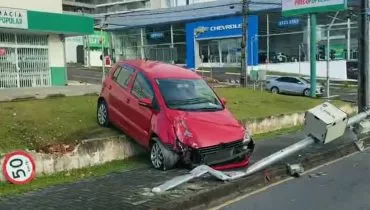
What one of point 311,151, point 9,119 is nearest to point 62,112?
point 9,119

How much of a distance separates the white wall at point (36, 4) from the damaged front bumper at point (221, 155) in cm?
1940

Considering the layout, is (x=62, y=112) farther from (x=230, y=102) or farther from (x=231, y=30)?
(x=231, y=30)

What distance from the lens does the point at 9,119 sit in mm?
11445

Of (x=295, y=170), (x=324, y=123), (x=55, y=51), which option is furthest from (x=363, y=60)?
(x=55, y=51)

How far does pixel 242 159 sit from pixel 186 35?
58.4 meters

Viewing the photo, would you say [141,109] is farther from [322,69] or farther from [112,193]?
[322,69]

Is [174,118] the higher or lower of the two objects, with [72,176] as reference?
higher

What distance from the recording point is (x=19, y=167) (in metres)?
9.16

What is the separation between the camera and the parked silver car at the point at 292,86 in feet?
121

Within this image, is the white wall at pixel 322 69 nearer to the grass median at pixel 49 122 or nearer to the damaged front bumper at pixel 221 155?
the grass median at pixel 49 122

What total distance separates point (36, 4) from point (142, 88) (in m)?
19.0

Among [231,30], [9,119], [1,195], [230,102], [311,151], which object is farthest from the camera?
[231,30]

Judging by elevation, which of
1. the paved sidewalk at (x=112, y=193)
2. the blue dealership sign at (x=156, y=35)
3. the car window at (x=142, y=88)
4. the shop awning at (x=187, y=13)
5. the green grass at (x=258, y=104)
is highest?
the shop awning at (x=187, y=13)

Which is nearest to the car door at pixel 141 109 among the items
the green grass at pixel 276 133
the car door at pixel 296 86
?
the green grass at pixel 276 133
